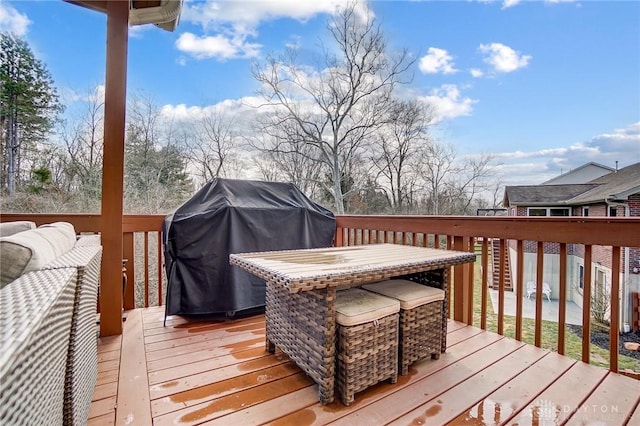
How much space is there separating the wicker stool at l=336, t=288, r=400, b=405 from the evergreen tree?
5896mm

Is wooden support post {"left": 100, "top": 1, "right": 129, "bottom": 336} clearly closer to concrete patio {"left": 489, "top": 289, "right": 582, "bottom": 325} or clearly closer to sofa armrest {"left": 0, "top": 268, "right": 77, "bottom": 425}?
sofa armrest {"left": 0, "top": 268, "right": 77, "bottom": 425}

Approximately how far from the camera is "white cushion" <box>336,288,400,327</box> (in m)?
1.66

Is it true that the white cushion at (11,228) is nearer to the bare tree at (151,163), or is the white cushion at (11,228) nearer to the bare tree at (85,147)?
the bare tree at (85,147)

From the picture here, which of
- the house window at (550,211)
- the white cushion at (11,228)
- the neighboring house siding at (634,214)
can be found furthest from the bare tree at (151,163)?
the neighboring house siding at (634,214)

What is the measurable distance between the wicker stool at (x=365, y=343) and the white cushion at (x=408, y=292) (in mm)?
108

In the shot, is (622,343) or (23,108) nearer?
(622,343)

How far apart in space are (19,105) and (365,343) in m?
6.27

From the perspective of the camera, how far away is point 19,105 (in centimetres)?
482

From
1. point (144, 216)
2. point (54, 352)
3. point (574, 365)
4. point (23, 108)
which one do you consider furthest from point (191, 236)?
point (23, 108)

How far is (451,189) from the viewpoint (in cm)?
991

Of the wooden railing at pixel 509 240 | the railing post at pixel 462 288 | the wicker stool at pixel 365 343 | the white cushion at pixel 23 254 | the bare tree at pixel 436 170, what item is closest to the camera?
the white cushion at pixel 23 254

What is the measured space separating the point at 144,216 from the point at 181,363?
5.26ft

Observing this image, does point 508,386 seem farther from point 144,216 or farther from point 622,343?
point 622,343

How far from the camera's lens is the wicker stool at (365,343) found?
5.44ft
